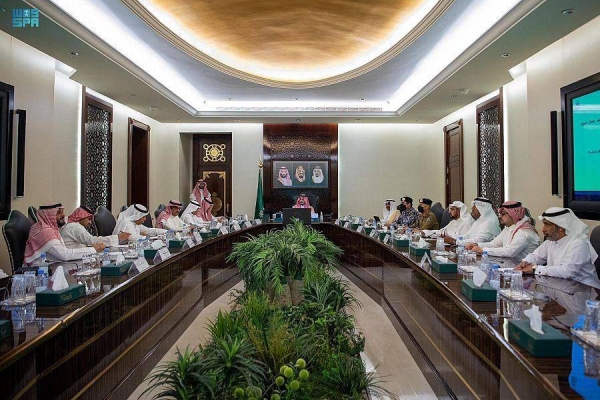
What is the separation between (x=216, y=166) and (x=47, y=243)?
23.4ft

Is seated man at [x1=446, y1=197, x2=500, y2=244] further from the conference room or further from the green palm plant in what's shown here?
the green palm plant

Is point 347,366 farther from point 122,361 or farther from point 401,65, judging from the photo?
point 401,65

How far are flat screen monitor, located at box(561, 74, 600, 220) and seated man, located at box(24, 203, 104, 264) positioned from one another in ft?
14.9

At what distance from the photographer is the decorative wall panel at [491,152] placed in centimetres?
658

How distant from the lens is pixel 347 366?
7.08 ft

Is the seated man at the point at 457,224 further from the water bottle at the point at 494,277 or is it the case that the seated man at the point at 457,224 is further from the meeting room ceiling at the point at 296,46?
the water bottle at the point at 494,277

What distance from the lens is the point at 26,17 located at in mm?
3824

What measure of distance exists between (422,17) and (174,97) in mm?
4164

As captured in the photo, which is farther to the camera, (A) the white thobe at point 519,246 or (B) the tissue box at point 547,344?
(A) the white thobe at point 519,246

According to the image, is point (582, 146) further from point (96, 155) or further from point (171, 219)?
point (96, 155)

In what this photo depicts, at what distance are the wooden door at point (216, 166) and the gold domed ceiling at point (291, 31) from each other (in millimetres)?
3594

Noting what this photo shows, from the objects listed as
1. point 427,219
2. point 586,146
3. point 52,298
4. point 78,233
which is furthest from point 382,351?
point 427,219

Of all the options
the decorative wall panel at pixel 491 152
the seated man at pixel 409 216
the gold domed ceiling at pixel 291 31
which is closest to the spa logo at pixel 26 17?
the gold domed ceiling at pixel 291 31

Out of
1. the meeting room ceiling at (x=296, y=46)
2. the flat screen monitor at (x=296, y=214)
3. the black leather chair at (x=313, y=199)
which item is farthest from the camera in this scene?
the black leather chair at (x=313, y=199)
